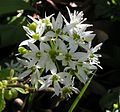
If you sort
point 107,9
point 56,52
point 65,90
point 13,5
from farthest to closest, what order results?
1. point 107,9
2. point 13,5
3. point 65,90
4. point 56,52

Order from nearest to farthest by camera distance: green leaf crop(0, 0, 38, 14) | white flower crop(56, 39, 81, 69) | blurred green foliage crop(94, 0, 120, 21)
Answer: white flower crop(56, 39, 81, 69) → green leaf crop(0, 0, 38, 14) → blurred green foliage crop(94, 0, 120, 21)

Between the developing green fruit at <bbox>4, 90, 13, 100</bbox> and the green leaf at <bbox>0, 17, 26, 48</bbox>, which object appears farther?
the green leaf at <bbox>0, 17, 26, 48</bbox>

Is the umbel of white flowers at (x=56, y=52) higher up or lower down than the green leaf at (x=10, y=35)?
higher up

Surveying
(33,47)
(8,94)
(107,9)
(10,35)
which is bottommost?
(107,9)

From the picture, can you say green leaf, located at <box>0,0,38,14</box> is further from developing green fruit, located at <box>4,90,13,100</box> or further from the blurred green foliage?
developing green fruit, located at <box>4,90,13,100</box>

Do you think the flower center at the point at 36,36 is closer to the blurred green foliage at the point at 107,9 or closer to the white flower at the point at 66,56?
the white flower at the point at 66,56

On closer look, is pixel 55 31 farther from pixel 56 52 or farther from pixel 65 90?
pixel 65 90

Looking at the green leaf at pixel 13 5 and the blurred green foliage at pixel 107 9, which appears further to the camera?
the blurred green foliage at pixel 107 9

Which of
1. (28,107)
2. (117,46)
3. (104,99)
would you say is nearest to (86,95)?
(104,99)

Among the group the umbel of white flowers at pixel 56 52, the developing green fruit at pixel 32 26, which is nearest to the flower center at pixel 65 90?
the umbel of white flowers at pixel 56 52

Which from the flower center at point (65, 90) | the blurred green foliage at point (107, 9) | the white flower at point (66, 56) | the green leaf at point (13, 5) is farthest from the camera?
the blurred green foliage at point (107, 9)

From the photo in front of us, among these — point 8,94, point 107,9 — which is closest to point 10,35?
point 107,9

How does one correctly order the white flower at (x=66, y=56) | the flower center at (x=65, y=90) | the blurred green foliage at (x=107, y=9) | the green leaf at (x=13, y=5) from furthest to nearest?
the blurred green foliage at (x=107, y=9) < the green leaf at (x=13, y=5) < the flower center at (x=65, y=90) < the white flower at (x=66, y=56)

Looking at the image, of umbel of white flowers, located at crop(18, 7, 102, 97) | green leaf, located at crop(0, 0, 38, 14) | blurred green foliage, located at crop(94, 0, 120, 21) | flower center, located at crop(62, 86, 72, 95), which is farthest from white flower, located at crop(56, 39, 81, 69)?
blurred green foliage, located at crop(94, 0, 120, 21)
